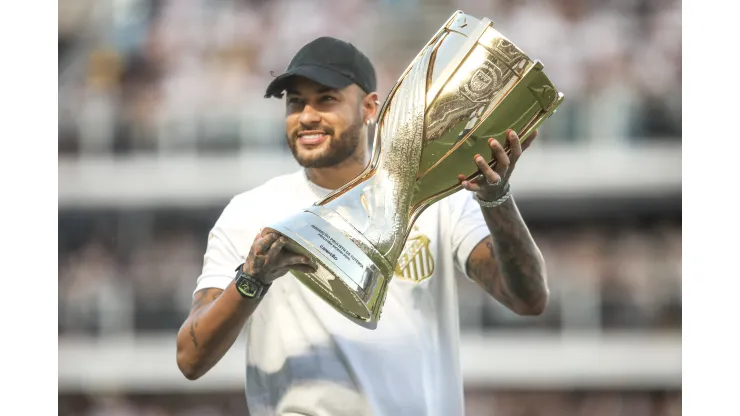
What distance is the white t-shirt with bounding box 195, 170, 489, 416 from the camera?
148cm

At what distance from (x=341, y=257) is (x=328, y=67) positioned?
408 mm

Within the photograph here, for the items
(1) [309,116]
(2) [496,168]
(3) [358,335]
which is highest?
(1) [309,116]

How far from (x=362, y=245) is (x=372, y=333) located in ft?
0.92

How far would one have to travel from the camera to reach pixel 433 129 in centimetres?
130

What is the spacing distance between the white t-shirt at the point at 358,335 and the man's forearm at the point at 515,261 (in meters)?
0.07

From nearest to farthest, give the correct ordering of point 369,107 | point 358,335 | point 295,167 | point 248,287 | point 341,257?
point 341,257, point 248,287, point 358,335, point 369,107, point 295,167

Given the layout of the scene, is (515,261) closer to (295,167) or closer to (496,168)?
(496,168)

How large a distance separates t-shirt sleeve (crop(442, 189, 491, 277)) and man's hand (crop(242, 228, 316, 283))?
1.26ft

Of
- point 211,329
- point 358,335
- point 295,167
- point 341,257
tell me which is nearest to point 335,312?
point 358,335

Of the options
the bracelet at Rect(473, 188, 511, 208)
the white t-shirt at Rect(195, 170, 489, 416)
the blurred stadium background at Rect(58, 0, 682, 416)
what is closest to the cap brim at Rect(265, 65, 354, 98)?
the white t-shirt at Rect(195, 170, 489, 416)

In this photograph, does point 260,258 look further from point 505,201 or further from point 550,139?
point 550,139
